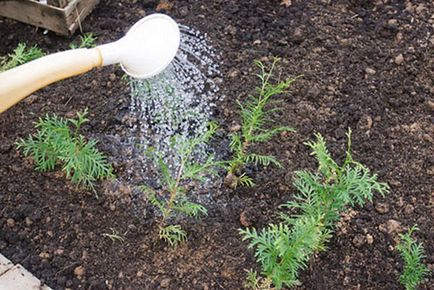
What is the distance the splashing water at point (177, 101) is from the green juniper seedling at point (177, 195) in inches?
3.9

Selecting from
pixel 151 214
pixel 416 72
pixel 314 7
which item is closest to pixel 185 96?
pixel 151 214

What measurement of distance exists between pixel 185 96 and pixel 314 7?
2.56ft

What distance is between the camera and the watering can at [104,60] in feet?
6.33

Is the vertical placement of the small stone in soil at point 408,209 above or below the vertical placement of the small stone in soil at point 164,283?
below

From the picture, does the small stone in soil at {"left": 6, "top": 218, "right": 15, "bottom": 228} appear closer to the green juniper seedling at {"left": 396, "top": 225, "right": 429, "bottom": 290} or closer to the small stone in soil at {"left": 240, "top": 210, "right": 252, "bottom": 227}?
the small stone in soil at {"left": 240, "top": 210, "right": 252, "bottom": 227}

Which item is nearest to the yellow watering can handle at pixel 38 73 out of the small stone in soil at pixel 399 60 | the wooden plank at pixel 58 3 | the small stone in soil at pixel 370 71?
the wooden plank at pixel 58 3

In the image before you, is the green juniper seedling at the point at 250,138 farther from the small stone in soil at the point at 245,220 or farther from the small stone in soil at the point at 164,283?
the small stone in soil at the point at 164,283

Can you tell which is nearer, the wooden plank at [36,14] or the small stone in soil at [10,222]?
the small stone in soil at [10,222]

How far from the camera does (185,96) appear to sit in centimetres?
290

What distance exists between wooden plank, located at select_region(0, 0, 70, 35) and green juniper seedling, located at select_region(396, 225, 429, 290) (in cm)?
172

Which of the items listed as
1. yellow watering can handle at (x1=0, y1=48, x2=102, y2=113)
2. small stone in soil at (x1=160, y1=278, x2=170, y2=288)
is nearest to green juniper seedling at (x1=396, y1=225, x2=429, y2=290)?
small stone in soil at (x1=160, y1=278, x2=170, y2=288)

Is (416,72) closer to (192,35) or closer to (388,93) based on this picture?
(388,93)

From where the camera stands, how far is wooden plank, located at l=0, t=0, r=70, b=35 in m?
3.07

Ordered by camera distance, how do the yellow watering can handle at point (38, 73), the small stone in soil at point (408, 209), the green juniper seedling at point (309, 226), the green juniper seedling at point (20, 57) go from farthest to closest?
the green juniper seedling at point (20, 57)
the small stone in soil at point (408, 209)
the green juniper seedling at point (309, 226)
the yellow watering can handle at point (38, 73)
